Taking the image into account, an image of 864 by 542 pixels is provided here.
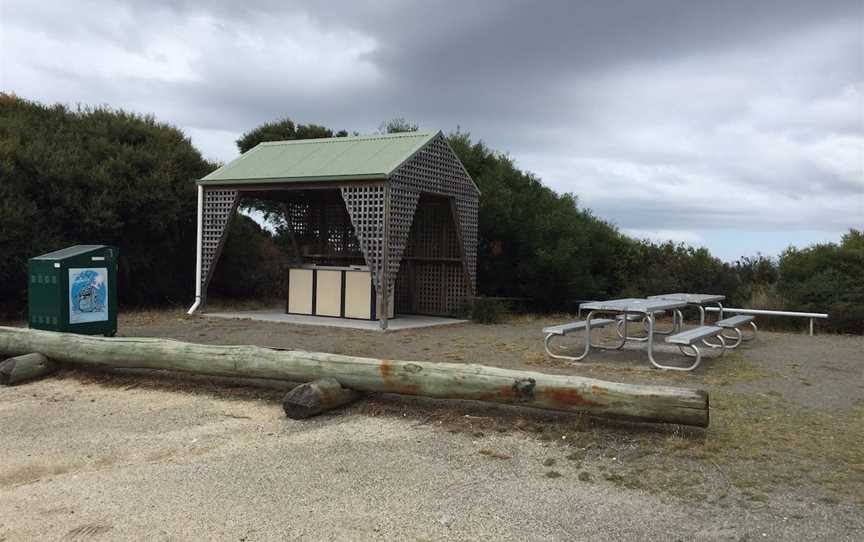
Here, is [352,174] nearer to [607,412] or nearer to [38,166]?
[38,166]

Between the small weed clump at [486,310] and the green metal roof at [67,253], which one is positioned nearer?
the green metal roof at [67,253]

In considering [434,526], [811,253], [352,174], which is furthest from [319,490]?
[811,253]

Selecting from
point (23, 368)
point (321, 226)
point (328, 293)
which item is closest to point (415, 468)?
point (23, 368)

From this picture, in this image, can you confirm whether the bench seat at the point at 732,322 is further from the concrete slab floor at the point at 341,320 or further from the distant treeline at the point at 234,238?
the concrete slab floor at the point at 341,320

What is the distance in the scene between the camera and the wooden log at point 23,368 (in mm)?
7621

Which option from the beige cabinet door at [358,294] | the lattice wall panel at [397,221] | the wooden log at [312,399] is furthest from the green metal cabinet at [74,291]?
the beige cabinet door at [358,294]

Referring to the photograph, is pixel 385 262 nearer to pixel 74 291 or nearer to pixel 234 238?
pixel 74 291

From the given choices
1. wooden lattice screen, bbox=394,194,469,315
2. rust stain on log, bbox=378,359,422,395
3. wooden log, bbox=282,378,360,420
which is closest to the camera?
wooden log, bbox=282,378,360,420

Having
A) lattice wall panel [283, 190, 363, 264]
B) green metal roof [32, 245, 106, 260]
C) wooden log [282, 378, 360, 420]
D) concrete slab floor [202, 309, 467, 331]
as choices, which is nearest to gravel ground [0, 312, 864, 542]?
wooden log [282, 378, 360, 420]

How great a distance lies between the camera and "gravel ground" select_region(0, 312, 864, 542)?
3.66 meters

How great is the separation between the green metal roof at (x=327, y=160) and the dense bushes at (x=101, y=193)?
146 centimetres

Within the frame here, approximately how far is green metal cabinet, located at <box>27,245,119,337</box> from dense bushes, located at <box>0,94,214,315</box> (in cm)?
416

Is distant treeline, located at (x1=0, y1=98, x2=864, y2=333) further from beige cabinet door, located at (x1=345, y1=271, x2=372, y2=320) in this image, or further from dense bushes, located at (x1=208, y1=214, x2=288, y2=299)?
beige cabinet door, located at (x1=345, y1=271, x2=372, y2=320)

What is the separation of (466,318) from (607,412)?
32.0 feet
